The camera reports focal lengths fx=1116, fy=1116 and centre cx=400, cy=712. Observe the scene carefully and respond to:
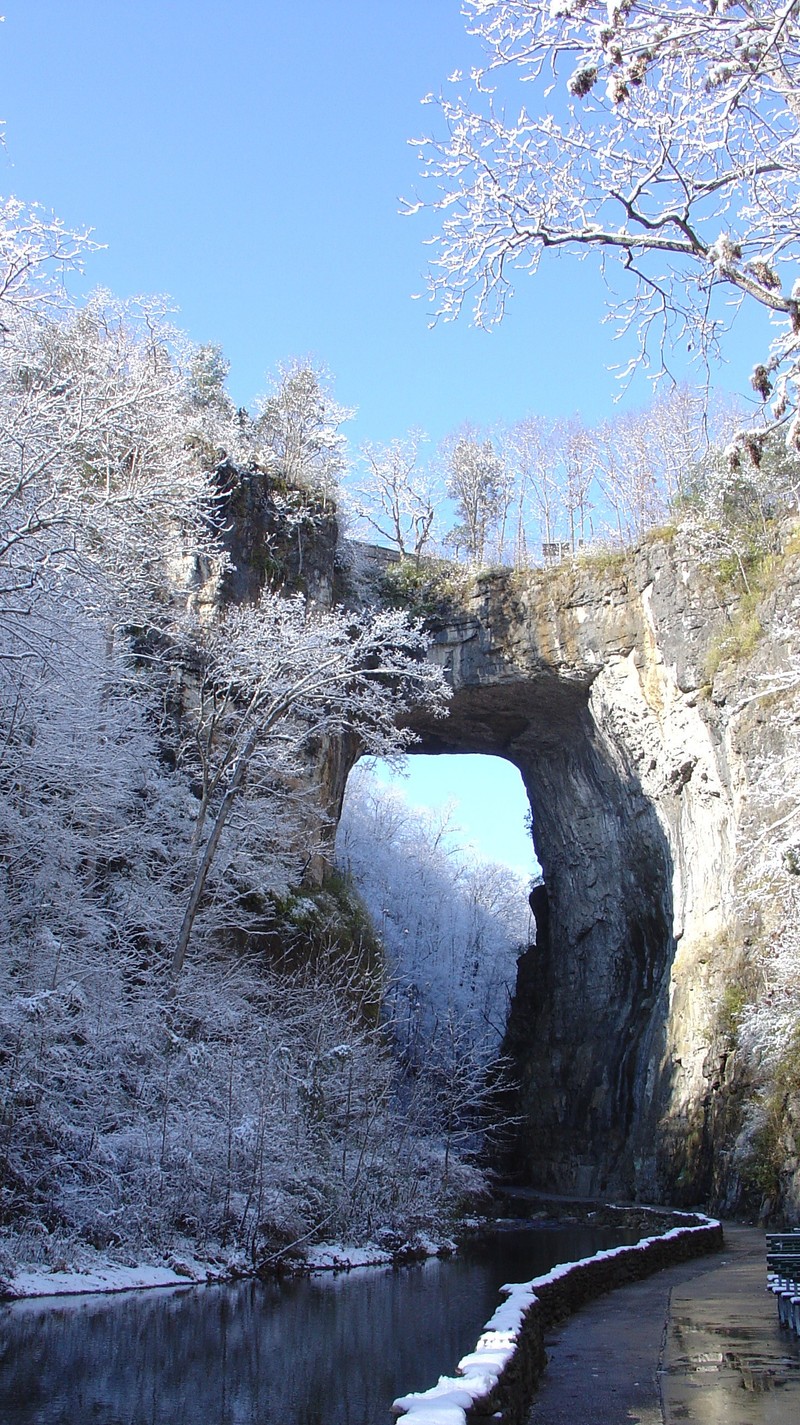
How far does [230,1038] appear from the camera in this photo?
692 inches

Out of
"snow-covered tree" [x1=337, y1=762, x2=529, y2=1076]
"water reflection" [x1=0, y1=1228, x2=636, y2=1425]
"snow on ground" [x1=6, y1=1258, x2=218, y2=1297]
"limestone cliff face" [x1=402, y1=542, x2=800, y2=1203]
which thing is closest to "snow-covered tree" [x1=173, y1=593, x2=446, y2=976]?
"snow on ground" [x1=6, y1=1258, x2=218, y2=1297]

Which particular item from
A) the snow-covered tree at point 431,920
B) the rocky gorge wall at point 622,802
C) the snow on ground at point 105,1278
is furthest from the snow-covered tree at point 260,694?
the snow-covered tree at point 431,920

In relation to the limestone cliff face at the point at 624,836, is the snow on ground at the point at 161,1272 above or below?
below

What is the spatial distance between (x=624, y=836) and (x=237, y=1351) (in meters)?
22.2

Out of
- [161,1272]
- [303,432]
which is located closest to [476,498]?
[303,432]

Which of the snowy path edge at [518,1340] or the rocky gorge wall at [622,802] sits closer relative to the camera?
the snowy path edge at [518,1340]

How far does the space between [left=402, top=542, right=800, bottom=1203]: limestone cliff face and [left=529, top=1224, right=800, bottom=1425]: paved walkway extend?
37.4ft

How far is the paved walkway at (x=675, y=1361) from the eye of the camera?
238 inches

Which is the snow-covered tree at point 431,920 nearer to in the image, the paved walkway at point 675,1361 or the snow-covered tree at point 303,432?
the snow-covered tree at point 303,432

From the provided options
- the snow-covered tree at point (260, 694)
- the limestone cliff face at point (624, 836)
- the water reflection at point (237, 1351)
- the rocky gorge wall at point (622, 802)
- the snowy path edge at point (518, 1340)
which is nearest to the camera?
the snowy path edge at point (518, 1340)

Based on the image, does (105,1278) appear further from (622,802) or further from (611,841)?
(611,841)

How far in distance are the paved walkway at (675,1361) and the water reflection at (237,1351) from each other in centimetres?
107

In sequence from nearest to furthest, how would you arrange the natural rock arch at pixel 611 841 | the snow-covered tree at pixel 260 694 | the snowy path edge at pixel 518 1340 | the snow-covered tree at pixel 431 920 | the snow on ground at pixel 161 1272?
the snowy path edge at pixel 518 1340
the snow on ground at pixel 161 1272
the snow-covered tree at pixel 260 694
the natural rock arch at pixel 611 841
the snow-covered tree at pixel 431 920

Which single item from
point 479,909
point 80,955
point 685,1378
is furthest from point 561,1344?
point 479,909
